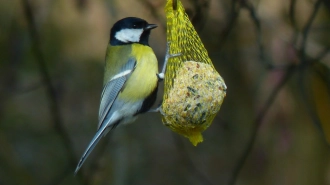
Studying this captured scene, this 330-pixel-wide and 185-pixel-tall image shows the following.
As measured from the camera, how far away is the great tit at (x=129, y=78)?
2.68 metres

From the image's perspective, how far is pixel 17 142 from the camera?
181 inches

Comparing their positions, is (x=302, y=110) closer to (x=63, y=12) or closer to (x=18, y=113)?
(x=63, y=12)

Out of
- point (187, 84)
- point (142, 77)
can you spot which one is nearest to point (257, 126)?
point (142, 77)

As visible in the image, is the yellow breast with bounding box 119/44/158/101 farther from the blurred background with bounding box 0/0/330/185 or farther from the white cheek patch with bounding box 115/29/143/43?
the blurred background with bounding box 0/0/330/185

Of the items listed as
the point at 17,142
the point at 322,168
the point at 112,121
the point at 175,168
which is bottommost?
the point at 175,168

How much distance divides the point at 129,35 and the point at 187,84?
665 millimetres

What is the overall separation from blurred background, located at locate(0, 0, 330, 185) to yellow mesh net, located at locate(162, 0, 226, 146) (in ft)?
1.45

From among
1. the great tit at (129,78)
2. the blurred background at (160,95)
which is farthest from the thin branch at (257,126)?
the great tit at (129,78)

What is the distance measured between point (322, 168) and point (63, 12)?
7.20 feet

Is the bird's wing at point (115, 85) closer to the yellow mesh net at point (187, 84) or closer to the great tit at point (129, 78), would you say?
the great tit at point (129, 78)

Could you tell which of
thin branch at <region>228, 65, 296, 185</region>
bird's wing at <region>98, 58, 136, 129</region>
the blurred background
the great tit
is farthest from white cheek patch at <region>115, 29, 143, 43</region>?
thin branch at <region>228, 65, 296, 185</region>

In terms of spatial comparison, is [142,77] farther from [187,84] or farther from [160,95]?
[160,95]

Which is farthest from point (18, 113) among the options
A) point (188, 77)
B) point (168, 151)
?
point (188, 77)

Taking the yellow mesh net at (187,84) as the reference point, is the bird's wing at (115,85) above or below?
below
